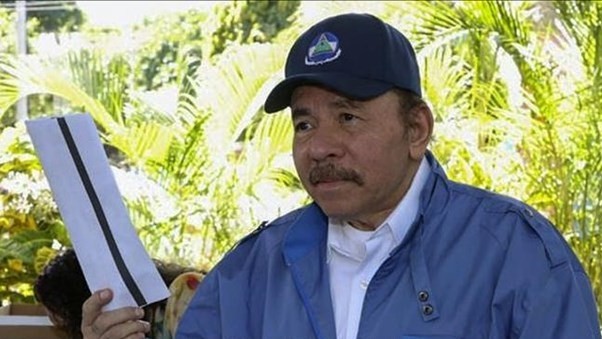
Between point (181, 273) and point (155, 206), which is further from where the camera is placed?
point (155, 206)

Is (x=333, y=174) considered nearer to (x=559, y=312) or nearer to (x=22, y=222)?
(x=559, y=312)

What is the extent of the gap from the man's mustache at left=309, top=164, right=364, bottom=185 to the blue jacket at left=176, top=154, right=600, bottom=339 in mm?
145

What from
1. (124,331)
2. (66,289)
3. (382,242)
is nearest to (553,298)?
(382,242)

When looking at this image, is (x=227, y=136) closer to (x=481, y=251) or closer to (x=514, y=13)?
(x=514, y=13)

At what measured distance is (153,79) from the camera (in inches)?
717

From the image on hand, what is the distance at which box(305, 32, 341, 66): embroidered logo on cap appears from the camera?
86.4 inches

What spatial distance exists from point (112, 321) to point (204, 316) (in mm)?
176

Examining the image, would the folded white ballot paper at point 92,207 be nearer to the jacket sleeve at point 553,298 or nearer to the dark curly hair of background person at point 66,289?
the jacket sleeve at point 553,298

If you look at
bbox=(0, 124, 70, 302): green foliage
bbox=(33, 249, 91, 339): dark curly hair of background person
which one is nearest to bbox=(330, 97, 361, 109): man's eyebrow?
bbox=(33, 249, 91, 339): dark curly hair of background person

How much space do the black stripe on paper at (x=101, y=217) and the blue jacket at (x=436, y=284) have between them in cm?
12

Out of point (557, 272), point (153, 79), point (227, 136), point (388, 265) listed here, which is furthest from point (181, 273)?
point (153, 79)

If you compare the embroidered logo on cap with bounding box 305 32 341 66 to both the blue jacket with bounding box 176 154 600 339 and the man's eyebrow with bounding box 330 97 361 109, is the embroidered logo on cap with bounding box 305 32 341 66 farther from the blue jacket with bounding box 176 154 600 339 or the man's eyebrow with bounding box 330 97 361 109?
the blue jacket with bounding box 176 154 600 339

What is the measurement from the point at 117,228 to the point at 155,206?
4853 millimetres

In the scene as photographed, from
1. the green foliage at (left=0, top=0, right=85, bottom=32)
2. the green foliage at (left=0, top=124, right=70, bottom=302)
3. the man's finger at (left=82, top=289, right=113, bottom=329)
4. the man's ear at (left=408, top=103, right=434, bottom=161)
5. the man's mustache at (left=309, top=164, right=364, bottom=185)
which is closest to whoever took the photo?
the man's mustache at (left=309, top=164, right=364, bottom=185)
